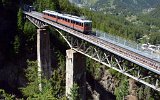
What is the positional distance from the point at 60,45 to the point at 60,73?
27.2ft

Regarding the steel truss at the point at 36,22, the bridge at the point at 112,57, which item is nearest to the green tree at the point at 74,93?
the bridge at the point at 112,57

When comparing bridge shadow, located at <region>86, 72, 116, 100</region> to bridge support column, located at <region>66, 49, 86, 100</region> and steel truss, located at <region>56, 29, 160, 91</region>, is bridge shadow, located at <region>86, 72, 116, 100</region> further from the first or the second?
bridge support column, located at <region>66, 49, 86, 100</region>

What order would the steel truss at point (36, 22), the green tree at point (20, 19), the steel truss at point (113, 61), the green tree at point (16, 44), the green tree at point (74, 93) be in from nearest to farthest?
the steel truss at point (113, 61) → the green tree at point (74, 93) → the green tree at point (16, 44) → the steel truss at point (36, 22) → the green tree at point (20, 19)

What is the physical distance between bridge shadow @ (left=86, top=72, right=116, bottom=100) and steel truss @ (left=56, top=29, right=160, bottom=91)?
18.7m

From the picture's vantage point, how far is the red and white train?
64.6 meters

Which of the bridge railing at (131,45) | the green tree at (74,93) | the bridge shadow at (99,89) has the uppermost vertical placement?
the bridge railing at (131,45)

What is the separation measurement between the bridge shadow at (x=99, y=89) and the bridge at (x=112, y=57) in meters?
17.4

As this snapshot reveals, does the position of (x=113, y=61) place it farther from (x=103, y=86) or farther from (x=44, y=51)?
(x=103, y=86)

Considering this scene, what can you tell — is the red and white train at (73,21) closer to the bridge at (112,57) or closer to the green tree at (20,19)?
the bridge at (112,57)

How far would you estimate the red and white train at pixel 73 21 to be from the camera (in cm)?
6456

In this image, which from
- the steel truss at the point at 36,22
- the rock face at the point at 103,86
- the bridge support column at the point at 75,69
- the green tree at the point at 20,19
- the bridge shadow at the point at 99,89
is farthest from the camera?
the bridge shadow at the point at 99,89

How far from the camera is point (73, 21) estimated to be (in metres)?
68.4

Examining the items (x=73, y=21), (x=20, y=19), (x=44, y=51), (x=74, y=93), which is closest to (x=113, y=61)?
(x=74, y=93)

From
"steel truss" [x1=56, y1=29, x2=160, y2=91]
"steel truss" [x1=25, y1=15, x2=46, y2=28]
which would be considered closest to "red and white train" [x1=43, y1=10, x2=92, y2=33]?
"steel truss" [x1=25, y1=15, x2=46, y2=28]
